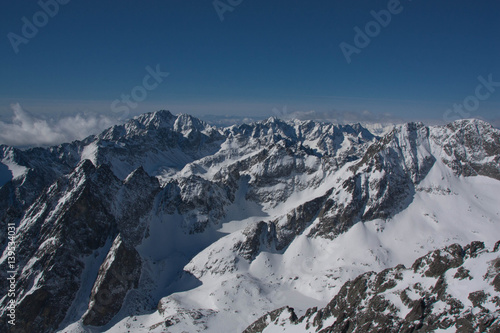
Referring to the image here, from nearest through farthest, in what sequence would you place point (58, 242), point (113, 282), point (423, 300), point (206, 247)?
point (423, 300)
point (113, 282)
point (58, 242)
point (206, 247)

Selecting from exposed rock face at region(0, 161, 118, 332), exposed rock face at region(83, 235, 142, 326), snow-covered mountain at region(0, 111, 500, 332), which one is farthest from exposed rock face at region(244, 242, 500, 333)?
exposed rock face at region(0, 161, 118, 332)

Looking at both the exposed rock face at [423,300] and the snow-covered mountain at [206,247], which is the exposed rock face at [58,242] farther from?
the exposed rock face at [423,300]

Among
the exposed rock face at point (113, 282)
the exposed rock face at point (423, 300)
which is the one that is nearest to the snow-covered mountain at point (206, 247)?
the exposed rock face at point (113, 282)

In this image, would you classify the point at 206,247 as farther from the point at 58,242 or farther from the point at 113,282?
the point at 58,242

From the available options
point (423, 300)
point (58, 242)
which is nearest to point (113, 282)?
point (58, 242)

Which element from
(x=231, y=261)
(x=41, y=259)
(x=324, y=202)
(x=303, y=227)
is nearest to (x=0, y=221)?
(x=41, y=259)

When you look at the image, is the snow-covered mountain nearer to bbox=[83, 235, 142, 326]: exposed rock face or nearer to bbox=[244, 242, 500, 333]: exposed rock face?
bbox=[83, 235, 142, 326]: exposed rock face

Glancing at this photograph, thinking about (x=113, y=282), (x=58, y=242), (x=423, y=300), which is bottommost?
(x=113, y=282)

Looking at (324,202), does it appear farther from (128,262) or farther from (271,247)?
(128,262)
